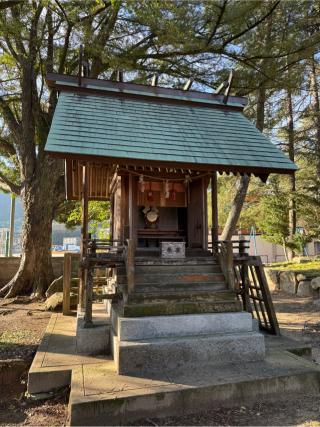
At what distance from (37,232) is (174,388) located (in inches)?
347

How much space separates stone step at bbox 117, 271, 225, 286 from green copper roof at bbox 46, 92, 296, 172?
2017 mm

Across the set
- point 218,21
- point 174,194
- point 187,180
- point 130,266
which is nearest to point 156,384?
point 130,266

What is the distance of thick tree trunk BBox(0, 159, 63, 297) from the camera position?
11.4m

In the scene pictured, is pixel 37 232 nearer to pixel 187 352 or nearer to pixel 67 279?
pixel 67 279

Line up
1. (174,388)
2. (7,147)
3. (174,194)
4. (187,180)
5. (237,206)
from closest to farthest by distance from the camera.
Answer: (174,388), (187,180), (174,194), (237,206), (7,147)

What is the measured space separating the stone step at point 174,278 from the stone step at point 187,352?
98 cm

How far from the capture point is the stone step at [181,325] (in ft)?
16.1

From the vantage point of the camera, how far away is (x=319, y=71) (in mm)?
16203

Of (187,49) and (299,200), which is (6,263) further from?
(299,200)

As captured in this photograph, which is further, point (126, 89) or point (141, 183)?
point (126, 89)

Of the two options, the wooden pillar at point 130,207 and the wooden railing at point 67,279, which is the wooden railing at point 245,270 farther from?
the wooden railing at point 67,279

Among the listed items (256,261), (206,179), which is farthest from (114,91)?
(256,261)

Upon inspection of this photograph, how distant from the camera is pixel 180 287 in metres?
5.60

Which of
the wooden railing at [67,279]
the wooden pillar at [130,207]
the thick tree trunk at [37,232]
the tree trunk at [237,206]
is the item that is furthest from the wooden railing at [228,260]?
the thick tree trunk at [37,232]
